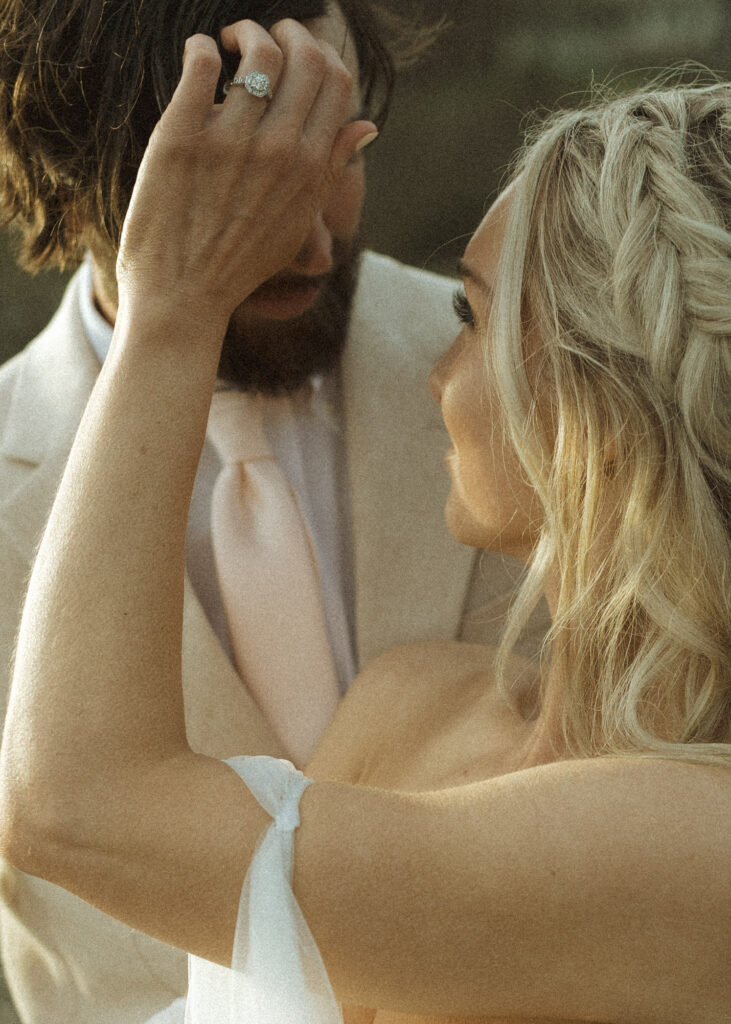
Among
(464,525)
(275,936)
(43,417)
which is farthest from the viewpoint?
(43,417)

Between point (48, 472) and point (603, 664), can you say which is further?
point (48, 472)

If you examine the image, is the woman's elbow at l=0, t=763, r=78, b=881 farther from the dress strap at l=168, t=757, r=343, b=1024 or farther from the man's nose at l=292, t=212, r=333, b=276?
the man's nose at l=292, t=212, r=333, b=276

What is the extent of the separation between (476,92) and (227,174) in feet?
7.18

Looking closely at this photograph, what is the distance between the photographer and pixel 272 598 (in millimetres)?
1868

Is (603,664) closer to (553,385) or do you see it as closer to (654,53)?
(553,385)

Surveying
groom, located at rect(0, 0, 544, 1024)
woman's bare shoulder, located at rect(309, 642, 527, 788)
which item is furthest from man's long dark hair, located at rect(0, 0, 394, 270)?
woman's bare shoulder, located at rect(309, 642, 527, 788)

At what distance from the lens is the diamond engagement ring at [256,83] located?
136 cm

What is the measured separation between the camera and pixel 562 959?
44.6 inches

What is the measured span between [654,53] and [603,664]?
2352mm

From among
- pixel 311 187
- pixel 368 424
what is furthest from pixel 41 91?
pixel 368 424

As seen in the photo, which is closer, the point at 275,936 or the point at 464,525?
the point at 275,936

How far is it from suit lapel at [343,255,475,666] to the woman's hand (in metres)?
0.57

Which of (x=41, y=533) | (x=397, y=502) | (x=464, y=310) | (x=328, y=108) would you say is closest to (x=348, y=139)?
(x=328, y=108)

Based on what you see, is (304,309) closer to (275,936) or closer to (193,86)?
(193,86)
